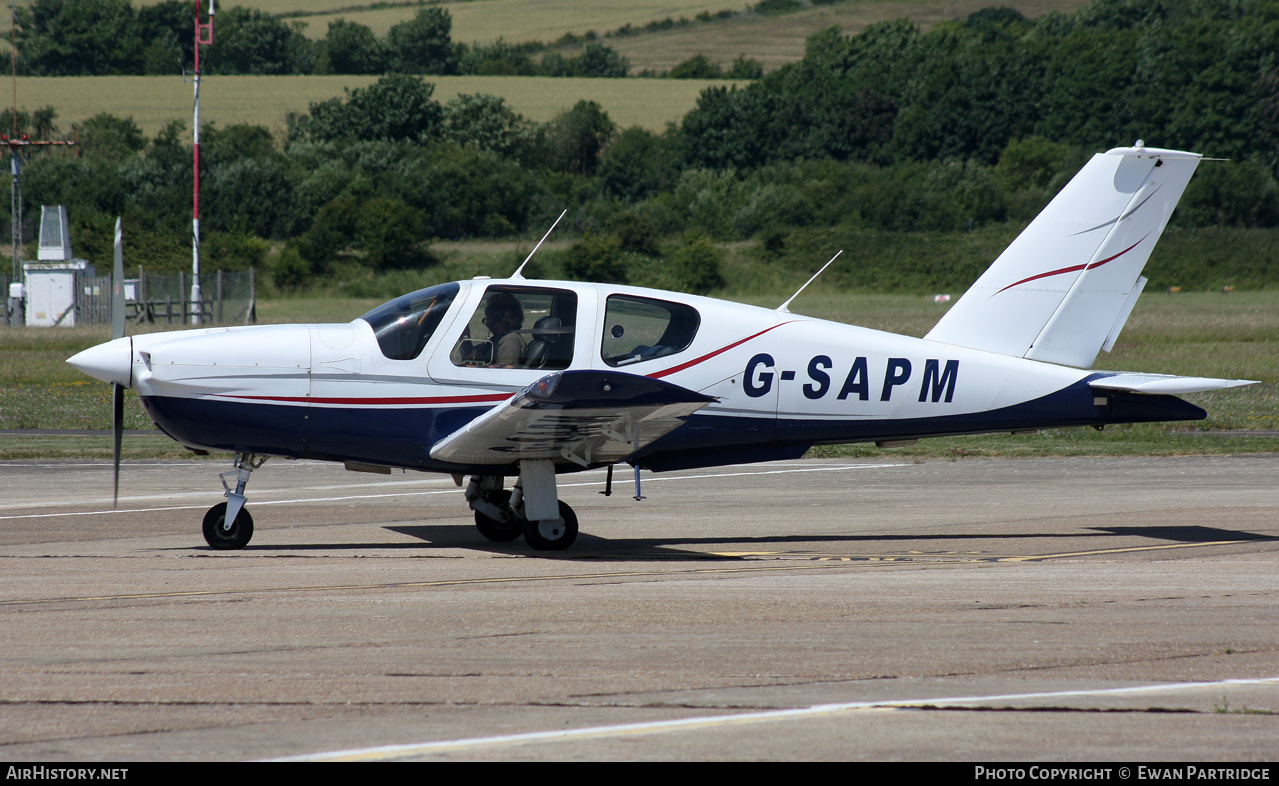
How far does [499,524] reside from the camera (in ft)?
31.7

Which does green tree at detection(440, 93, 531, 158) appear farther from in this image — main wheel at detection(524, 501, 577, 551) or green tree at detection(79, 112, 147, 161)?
main wheel at detection(524, 501, 577, 551)

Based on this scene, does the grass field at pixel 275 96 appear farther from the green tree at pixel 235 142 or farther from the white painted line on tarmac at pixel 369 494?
the white painted line on tarmac at pixel 369 494

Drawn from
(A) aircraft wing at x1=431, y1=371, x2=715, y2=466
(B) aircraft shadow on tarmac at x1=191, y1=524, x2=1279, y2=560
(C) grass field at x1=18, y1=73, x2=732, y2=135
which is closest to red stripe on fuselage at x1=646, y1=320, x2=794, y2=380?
(A) aircraft wing at x1=431, y1=371, x2=715, y2=466

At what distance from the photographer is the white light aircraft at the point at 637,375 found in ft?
28.4

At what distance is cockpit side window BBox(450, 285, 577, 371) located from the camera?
8898 mm

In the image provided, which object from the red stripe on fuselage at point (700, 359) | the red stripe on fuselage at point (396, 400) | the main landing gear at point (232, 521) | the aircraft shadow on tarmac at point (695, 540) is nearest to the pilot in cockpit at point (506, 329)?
the red stripe on fuselage at point (396, 400)

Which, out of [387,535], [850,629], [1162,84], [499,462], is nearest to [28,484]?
[387,535]

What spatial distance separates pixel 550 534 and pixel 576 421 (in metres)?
1.20

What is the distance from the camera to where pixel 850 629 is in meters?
6.37

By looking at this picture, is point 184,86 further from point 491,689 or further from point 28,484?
point 491,689

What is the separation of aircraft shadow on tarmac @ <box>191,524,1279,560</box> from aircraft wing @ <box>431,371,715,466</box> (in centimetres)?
74

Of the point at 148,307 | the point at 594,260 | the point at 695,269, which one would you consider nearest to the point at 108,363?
the point at 148,307

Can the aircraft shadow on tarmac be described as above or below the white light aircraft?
below

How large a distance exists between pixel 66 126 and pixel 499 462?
88195mm
